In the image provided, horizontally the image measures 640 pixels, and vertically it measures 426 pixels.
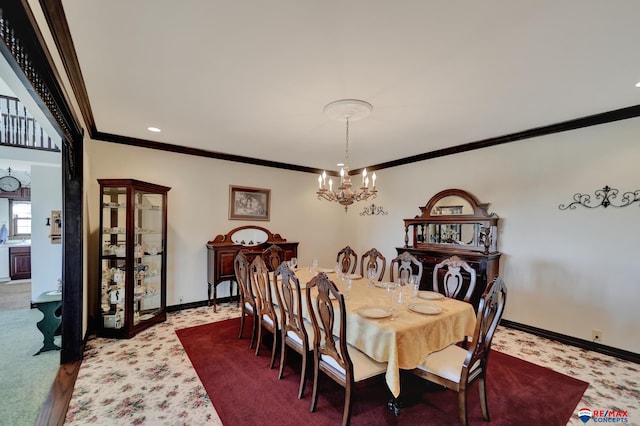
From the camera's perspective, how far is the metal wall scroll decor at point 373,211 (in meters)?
5.49

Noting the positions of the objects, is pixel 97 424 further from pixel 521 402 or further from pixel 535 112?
pixel 535 112

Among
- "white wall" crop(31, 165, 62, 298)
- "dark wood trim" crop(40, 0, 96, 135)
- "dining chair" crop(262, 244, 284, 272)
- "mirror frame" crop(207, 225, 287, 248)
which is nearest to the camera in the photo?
"dark wood trim" crop(40, 0, 96, 135)

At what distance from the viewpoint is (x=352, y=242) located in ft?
20.4

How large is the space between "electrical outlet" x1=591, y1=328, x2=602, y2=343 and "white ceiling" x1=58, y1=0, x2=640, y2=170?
7.92ft

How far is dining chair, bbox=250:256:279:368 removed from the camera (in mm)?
2713

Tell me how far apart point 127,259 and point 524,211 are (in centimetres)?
510

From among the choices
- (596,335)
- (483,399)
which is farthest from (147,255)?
(596,335)

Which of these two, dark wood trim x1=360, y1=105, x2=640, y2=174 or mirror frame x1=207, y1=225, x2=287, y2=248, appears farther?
mirror frame x1=207, y1=225, x2=287, y2=248

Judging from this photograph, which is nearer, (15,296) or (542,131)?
(542,131)

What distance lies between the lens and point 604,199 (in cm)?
304

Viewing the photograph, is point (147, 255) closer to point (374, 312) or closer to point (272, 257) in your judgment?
point (272, 257)

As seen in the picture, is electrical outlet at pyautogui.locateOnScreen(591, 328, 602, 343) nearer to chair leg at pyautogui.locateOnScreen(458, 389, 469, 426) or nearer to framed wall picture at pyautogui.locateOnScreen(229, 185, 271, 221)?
chair leg at pyautogui.locateOnScreen(458, 389, 469, 426)
